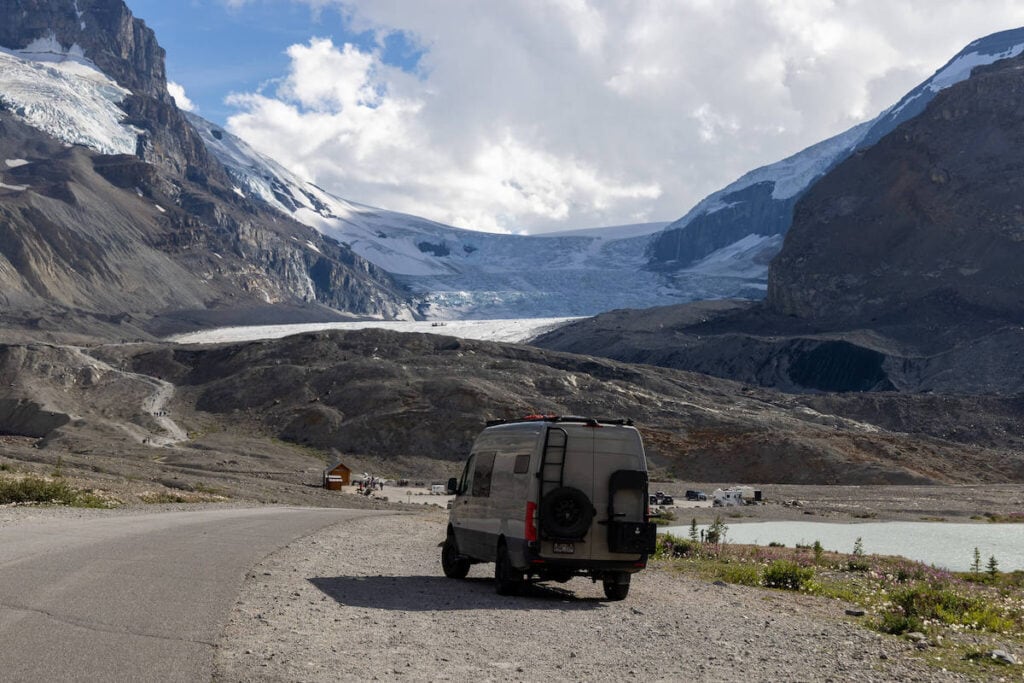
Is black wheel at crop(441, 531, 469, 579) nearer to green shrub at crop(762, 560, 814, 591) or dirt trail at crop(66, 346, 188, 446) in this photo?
green shrub at crop(762, 560, 814, 591)

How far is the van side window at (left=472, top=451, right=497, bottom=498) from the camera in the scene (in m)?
20.4

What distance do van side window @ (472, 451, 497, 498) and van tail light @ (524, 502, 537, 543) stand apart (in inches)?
90.6

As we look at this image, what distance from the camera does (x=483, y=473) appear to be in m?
20.8

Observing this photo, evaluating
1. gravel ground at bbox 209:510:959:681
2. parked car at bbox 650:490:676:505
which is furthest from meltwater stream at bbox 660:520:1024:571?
gravel ground at bbox 209:510:959:681

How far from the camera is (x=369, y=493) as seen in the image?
68.0 m

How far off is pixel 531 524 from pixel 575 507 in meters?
0.79

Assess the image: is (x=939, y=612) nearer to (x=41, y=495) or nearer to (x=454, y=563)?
(x=454, y=563)

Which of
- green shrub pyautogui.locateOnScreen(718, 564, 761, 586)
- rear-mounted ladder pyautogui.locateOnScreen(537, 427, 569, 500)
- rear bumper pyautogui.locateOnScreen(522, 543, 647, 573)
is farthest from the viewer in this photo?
green shrub pyautogui.locateOnScreen(718, 564, 761, 586)

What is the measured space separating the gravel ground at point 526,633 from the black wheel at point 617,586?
0.75ft

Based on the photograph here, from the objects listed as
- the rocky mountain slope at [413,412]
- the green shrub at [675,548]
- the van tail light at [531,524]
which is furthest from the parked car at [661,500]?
the van tail light at [531,524]

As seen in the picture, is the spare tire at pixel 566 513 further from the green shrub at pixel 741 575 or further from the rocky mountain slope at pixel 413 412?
the rocky mountain slope at pixel 413 412

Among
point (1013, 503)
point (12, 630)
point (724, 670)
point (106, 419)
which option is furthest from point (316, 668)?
point (106, 419)

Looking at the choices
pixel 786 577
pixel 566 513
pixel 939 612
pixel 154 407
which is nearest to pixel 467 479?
pixel 566 513

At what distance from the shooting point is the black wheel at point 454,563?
69.7 ft
